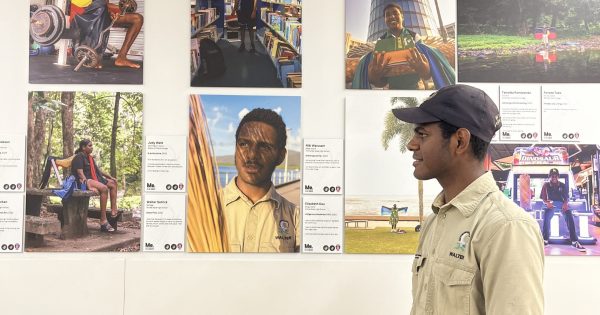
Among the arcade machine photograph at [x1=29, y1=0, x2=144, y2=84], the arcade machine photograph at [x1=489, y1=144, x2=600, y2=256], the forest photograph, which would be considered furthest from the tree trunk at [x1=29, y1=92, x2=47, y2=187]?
the arcade machine photograph at [x1=489, y1=144, x2=600, y2=256]

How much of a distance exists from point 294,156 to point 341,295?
0.67m

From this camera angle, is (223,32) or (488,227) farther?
(223,32)

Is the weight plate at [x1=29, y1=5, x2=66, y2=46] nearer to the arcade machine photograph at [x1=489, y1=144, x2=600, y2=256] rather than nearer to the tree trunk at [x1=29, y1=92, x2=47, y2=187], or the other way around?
the tree trunk at [x1=29, y1=92, x2=47, y2=187]

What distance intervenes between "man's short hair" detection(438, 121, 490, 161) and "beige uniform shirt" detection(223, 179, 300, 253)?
3.57ft

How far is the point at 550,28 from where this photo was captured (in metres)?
2.23


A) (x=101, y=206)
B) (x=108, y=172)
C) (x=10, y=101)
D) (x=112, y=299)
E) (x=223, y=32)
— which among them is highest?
(x=223, y=32)

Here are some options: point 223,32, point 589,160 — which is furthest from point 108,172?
point 589,160

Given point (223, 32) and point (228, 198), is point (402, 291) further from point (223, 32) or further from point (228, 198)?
point (223, 32)

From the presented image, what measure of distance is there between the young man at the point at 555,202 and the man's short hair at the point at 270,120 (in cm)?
124

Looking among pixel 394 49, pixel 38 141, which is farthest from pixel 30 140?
pixel 394 49

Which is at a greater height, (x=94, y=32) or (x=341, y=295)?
(x=94, y=32)

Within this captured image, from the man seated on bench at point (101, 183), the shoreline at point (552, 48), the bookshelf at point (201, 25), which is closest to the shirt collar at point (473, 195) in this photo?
the shoreline at point (552, 48)

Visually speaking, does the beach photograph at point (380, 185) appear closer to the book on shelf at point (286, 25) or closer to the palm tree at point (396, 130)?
the palm tree at point (396, 130)

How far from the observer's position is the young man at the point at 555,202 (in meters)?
2.18
